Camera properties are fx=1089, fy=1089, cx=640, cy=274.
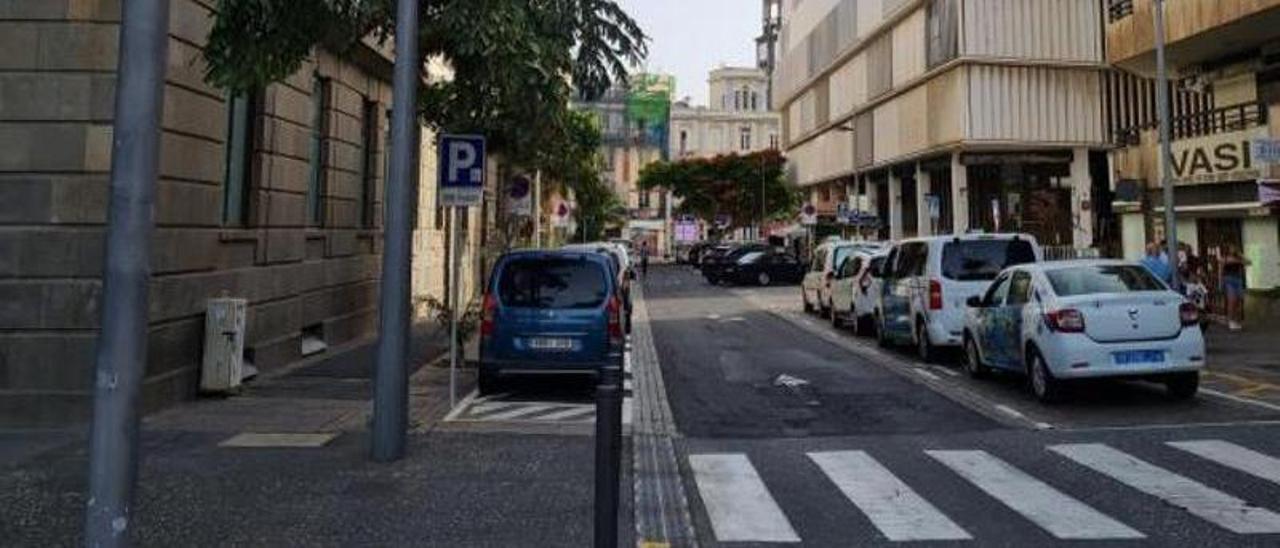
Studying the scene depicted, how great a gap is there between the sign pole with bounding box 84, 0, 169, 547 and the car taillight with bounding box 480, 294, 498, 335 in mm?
8480

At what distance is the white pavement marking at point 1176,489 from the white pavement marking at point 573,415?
4.61m

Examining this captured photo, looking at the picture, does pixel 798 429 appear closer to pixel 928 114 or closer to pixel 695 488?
pixel 695 488

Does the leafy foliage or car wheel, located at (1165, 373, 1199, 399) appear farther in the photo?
the leafy foliage

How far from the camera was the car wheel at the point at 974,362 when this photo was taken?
14166mm

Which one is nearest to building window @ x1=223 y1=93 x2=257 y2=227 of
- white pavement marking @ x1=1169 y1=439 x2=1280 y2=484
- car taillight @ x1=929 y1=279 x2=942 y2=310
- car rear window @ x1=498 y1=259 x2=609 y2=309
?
car rear window @ x1=498 y1=259 x2=609 y2=309

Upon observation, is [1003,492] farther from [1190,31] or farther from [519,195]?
[1190,31]

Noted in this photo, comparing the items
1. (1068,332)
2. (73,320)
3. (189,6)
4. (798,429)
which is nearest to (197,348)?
(73,320)

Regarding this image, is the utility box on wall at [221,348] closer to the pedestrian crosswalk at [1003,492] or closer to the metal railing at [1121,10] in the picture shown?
the pedestrian crosswalk at [1003,492]

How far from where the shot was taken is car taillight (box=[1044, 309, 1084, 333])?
1130cm

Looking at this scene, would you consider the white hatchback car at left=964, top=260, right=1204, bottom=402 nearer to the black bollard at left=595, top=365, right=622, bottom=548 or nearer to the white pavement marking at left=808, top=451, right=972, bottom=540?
the white pavement marking at left=808, top=451, right=972, bottom=540

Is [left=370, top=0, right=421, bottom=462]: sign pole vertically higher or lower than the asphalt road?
higher

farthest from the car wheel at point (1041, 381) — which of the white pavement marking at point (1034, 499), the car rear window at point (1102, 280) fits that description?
the white pavement marking at point (1034, 499)

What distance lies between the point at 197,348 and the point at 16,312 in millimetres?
2084

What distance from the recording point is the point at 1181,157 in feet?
81.9
